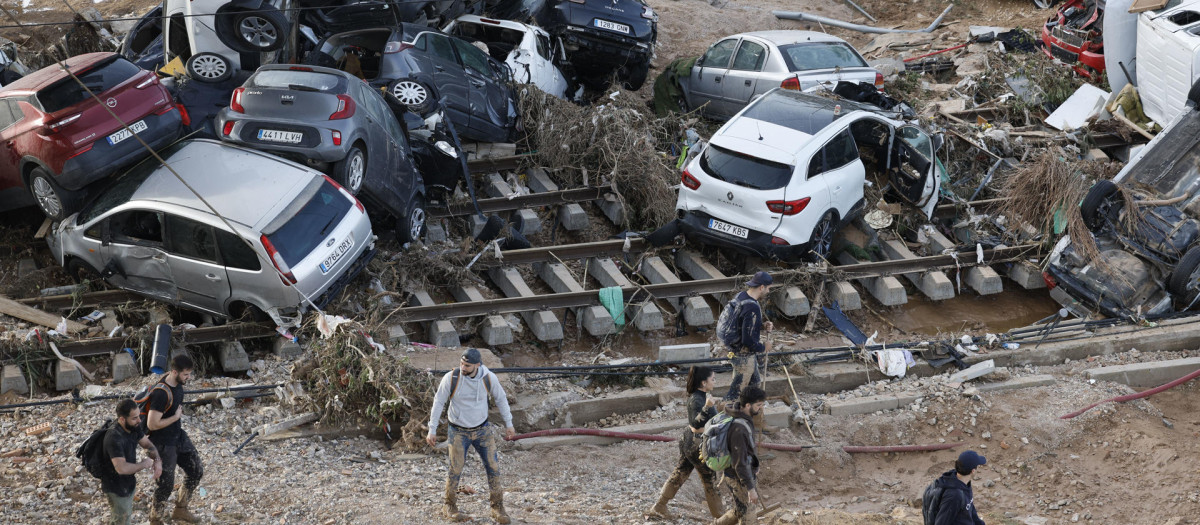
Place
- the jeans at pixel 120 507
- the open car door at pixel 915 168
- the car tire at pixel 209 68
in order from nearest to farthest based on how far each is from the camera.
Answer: the jeans at pixel 120 507
the open car door at pixel 915 168
the car tire at pixel 209 68

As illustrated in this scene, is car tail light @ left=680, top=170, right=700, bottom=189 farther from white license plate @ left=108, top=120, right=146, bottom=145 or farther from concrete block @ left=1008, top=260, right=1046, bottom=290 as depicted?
white license plate @ left=108, top=120, right=146, bottom=145

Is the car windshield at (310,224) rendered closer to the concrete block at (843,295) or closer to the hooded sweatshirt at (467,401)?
the hooded sweatshirt at (467,401)

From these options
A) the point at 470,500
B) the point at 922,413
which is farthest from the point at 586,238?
the point at 470,500

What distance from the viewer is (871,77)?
15.0 metres

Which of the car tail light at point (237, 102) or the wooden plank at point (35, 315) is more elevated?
the car tail light at point (237, 102)

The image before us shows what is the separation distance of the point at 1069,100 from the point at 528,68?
780 centimetres

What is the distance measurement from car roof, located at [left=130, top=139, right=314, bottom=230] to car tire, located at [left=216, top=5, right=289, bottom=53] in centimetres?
312

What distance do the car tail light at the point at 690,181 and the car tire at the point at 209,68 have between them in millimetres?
5774

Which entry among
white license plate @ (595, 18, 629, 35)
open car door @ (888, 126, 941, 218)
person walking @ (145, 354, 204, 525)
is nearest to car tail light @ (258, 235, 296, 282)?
person walking @ (145, 354, 204, 525)

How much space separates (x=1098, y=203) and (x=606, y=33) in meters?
7.61

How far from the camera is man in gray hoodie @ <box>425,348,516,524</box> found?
7020 mm

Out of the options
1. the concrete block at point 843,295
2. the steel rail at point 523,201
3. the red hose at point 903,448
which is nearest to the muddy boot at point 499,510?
the red hose at point 903,448

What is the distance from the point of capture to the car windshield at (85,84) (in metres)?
10.8

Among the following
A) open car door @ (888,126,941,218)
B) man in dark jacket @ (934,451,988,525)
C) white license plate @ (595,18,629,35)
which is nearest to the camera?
man in dark jacket @ (934,451,988,525)
